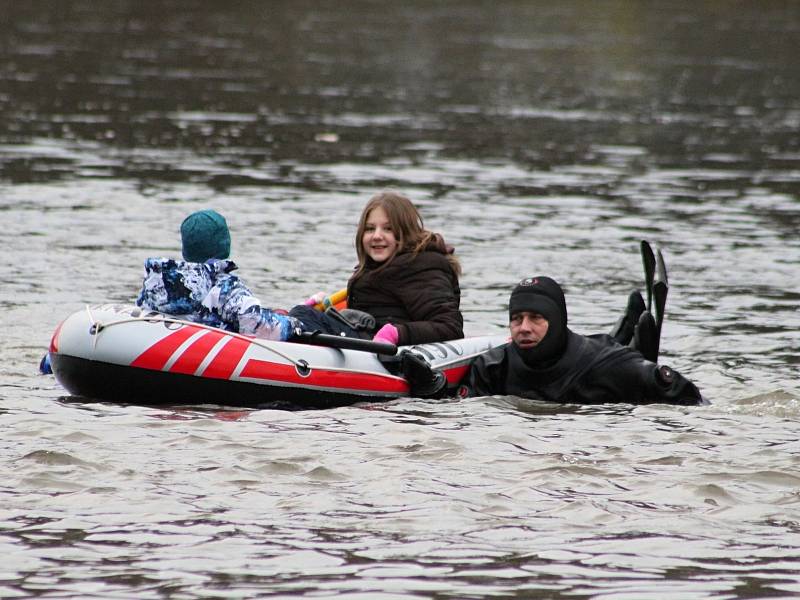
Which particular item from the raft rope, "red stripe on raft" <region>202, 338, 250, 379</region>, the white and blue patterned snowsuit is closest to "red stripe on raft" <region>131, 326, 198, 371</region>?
the raft rope

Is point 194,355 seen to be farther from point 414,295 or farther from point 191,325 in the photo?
point 414,295

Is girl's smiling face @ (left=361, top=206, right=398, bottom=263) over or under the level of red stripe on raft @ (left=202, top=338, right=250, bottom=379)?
over

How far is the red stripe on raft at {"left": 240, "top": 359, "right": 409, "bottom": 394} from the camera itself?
9109 mm

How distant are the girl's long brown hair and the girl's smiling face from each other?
0.7 inches

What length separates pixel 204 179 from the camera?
786 inches

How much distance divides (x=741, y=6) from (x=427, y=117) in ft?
104

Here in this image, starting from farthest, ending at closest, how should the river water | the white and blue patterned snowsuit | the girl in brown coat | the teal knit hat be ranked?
the girl in brown coat
the white and blue patterned snowsuit
the teal knit hat
the river water

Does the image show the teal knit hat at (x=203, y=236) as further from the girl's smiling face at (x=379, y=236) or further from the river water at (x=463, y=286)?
the girl's smiling face at (x=379, y=236)

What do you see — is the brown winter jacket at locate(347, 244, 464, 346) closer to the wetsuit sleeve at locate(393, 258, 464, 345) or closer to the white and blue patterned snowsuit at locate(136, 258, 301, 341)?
the wetsuit sleeve at locate(393, 258, 464, 345)

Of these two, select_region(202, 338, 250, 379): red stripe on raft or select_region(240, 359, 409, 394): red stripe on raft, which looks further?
select_region(240, 359, 409, 394): red stripe on raft

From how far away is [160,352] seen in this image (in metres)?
8.92

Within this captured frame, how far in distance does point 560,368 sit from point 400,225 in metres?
1.39

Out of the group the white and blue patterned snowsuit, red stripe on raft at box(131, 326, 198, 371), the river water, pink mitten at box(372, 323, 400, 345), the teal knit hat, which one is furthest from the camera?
pink mitten at box(372, 323, 400, 345)

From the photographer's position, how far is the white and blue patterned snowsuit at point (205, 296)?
916 centimetres
